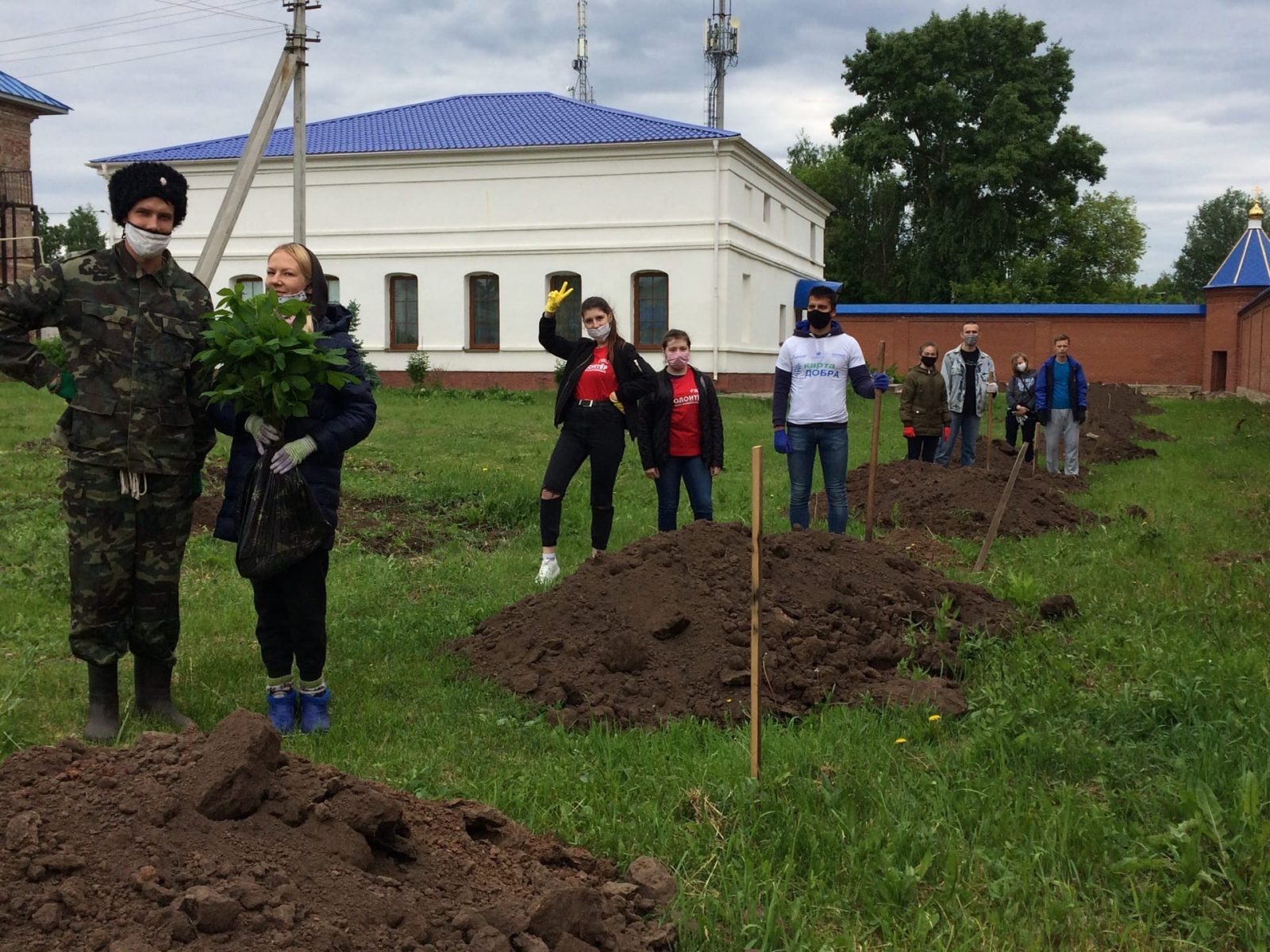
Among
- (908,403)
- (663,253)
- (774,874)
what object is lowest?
(774,874)

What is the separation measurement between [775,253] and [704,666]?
3136 cm

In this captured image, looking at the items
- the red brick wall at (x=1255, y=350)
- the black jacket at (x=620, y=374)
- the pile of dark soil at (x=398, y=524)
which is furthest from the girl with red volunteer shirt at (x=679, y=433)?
the red brick wall at (x=1255, y=350)

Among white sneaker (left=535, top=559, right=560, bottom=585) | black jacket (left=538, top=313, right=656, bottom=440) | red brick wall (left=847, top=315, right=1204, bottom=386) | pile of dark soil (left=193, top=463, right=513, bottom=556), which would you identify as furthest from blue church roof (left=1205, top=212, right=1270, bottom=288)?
white sneaker (left=535, top=559, right=560, bottom=585)

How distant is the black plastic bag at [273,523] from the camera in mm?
4703

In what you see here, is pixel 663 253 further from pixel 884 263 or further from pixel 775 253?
pixel 884 263

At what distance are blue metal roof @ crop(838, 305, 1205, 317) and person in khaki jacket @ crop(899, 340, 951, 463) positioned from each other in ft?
101

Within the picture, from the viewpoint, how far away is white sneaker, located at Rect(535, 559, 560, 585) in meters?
8.09

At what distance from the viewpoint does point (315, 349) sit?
4.68 metres

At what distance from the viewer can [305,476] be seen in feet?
15.9

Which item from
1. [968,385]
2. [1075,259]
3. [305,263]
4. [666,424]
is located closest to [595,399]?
[666,424]

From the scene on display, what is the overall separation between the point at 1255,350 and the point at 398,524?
109 feet

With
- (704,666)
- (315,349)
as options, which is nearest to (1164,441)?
(704,666)

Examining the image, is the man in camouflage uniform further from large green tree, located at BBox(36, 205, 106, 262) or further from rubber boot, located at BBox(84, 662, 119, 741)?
large green tree, located at BBox(36, 205, 106, 262)

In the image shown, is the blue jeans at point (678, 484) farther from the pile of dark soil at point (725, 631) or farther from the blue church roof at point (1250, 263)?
the blue church roof at point (1250, 263)
